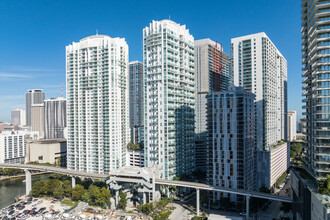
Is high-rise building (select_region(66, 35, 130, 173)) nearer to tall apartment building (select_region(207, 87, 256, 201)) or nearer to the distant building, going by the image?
tall apartment building (select_region(207, 87, 256, 201))

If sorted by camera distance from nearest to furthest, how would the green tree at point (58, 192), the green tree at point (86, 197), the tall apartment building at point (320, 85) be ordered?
the tall apartment building at point (320, 85), the green tree at point (86, 197), the green tree at point (58, 192)

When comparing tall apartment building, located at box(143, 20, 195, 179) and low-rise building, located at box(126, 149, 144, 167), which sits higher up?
tall apartment building, located at box(143, 20, 195, 179)

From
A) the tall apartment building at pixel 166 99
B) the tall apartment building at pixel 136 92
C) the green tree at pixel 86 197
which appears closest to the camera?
the green tree at pixel 86 197

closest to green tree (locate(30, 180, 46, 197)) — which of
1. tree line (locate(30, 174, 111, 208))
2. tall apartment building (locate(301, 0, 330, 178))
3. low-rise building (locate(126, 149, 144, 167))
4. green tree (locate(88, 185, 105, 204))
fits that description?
tree line (locate(30, 174, 111, 208))

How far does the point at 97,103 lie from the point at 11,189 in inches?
2019

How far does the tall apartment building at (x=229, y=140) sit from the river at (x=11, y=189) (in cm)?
7144

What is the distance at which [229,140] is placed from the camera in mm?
70500

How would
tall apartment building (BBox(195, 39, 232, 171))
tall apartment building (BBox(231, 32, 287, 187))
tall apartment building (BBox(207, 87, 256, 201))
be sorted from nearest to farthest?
tall apartment building (BBox(207, 87, 256, 201)) → tall apartment building (BBox(231, 32, 287, 187)) → tall apartment building (BBox(195, 39, 232, 171))

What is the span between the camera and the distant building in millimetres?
131250

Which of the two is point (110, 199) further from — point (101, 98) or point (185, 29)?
point (185, 29)

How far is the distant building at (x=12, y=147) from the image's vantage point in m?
131

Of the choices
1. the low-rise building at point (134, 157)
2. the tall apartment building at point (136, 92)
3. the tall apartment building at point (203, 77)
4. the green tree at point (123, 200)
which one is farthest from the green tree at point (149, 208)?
the tall apartment building at point (136, 92)

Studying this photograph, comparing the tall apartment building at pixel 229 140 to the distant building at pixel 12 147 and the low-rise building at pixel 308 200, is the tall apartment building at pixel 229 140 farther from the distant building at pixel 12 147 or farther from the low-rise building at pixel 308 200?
the distant building at pixel 12 147

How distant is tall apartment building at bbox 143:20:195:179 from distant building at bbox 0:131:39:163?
93.0 meters
